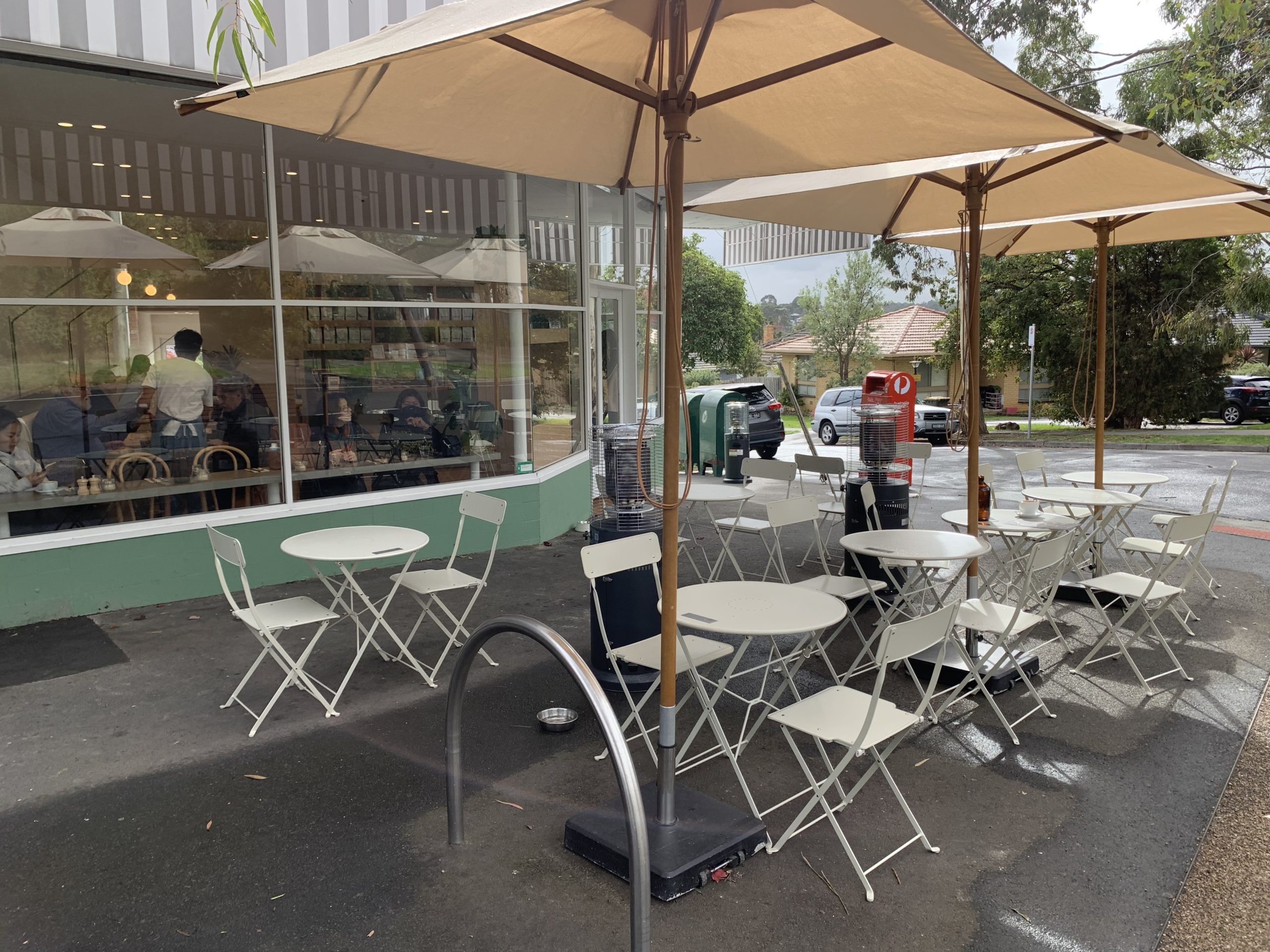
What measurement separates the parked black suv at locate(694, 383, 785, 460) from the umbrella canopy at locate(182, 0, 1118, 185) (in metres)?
11.4

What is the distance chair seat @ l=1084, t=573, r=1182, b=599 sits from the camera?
497 cm

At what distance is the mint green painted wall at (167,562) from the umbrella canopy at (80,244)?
196 cm

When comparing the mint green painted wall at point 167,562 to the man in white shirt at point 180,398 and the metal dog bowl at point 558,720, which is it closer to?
the man in white shirt at point 180,398

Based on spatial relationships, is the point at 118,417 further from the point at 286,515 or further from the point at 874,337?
the point at 874,337

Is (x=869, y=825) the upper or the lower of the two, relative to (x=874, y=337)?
lower

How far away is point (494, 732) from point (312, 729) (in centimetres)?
88

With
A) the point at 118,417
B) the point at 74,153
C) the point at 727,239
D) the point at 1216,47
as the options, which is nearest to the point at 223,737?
the point at 118,417

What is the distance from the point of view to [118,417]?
640 centimetres

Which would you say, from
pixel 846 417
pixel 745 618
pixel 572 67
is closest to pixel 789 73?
pixel 572 67

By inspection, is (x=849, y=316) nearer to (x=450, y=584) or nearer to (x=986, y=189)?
(x=986, y=189)

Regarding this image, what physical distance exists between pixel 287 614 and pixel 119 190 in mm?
3950

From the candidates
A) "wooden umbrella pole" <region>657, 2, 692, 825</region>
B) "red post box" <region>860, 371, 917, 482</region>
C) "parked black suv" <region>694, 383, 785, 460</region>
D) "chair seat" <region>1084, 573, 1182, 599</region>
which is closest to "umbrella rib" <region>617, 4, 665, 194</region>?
"wooden umbrella pole" <region>657, 2, 692, 825</region>

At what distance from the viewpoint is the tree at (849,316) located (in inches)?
1778

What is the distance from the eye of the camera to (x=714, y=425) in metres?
13.4
